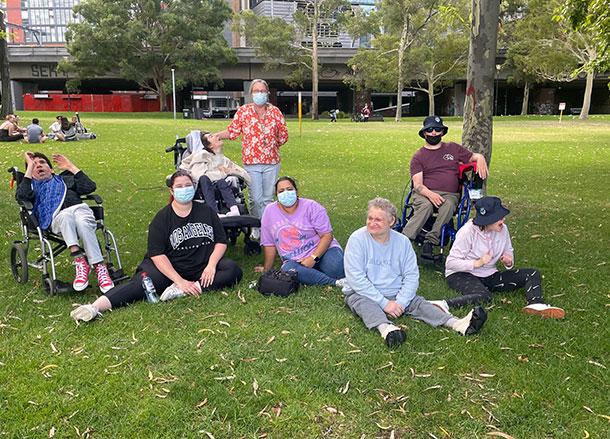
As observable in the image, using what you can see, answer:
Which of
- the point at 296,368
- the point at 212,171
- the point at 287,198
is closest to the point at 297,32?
the point at 212,171

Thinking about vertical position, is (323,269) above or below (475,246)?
below

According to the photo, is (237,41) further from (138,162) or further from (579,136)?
(138,162)

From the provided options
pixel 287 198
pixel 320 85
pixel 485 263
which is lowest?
pixel 485 263

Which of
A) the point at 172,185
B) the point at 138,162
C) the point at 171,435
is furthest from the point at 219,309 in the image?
the point at 138,162

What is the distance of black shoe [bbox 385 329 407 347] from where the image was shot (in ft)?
12.8

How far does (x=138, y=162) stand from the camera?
14.3 metres

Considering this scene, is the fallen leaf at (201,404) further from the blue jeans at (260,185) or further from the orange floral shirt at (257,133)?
the orange floral shirt at (257,133)

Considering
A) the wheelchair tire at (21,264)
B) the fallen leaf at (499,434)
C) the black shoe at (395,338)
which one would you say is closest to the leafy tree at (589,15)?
the black shoe at (395,338)

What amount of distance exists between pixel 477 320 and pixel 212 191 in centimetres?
344

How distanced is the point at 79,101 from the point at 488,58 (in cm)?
4918

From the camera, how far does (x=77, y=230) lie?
5.09 metres

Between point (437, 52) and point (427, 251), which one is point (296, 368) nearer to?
point (427, 251)

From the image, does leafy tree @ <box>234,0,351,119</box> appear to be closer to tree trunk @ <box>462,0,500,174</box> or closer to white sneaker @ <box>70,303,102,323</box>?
tree trunk @ <box>462,0,500,174</box>

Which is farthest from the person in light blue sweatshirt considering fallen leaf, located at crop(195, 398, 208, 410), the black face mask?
the black face mask
